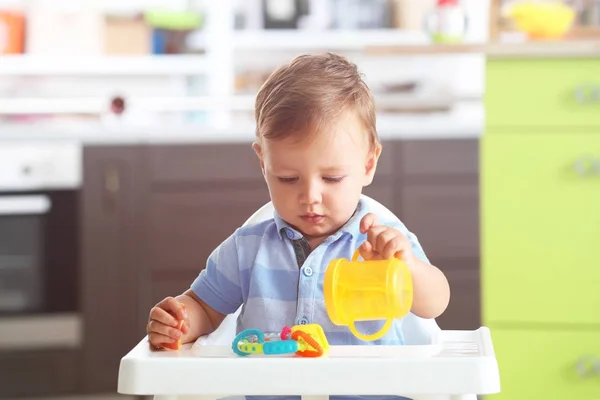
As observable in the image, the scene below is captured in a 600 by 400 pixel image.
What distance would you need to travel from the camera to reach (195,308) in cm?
120

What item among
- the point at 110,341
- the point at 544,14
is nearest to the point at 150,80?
the point at 110,341

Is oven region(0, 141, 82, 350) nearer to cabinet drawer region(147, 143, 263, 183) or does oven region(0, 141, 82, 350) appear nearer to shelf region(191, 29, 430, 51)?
cabinet drawer region(147, 143, 263, 183)

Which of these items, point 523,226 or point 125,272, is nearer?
point 523,226

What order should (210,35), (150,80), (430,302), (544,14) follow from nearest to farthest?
(430,302) → (544,14) → (210,35) → (150,80)

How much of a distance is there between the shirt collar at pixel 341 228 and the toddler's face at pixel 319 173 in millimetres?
18

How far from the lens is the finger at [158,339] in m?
1.02

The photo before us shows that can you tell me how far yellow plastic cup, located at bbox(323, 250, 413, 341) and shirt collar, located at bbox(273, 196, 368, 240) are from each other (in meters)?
0.28

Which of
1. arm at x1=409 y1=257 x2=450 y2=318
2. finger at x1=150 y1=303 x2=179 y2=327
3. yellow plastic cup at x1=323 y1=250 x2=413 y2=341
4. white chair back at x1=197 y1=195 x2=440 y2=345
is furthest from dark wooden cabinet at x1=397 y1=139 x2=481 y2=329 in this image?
yellow plastic cup at x1=323 y1=250 x2=413 y2=341

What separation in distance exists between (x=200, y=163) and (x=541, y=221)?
3.63 ft

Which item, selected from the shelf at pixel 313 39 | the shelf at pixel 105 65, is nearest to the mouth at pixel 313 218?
the shelf at pixel 105 65

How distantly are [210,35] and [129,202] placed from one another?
765 millimetres

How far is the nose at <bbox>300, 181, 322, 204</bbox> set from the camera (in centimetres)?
112

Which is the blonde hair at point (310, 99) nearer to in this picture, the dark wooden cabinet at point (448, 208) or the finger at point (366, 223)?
the finger at point (366, 223)

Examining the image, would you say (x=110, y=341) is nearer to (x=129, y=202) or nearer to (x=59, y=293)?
(x=59, y=293)
